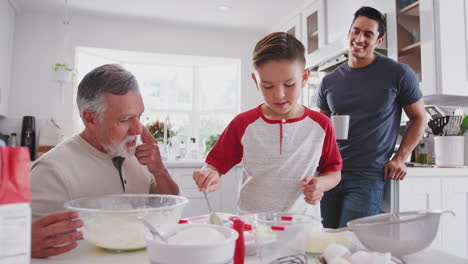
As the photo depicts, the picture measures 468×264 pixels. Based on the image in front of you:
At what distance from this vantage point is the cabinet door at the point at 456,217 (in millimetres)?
1948

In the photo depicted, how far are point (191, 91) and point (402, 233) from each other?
14.3 ft

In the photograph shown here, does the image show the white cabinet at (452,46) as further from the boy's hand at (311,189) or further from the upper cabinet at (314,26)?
the boy's hand at (311,189)

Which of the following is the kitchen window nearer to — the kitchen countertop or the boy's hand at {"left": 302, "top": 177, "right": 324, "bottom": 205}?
the boy's hand at {"left": 302, "top": 177, "right": 324, "bottom": 205}

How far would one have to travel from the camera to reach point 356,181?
68.8 inches

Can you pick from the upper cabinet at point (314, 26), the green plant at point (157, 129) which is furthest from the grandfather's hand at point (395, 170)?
the green plant at point (157, 129)

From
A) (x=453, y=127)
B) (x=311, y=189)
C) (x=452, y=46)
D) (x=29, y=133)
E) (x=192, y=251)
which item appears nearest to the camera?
(x=192, y=251)

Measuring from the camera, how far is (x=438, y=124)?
2225 millimetres

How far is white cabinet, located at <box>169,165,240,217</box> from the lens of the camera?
3.62 m

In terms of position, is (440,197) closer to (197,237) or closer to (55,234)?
(197,237)

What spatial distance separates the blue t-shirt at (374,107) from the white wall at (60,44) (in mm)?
2955

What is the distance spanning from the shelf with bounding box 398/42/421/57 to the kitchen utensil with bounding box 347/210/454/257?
2.01 metres

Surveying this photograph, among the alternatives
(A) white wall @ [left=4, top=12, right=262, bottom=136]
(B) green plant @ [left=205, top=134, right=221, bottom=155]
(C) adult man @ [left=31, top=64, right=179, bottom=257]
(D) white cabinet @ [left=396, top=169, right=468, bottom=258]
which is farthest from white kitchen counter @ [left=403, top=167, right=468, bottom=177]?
(A) white wall @ [left=4, top=12, right=262, bottom=136]

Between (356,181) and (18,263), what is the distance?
1565 millimetres

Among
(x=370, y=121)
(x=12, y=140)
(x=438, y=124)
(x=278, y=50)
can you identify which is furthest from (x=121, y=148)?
(x=12, y=140)
